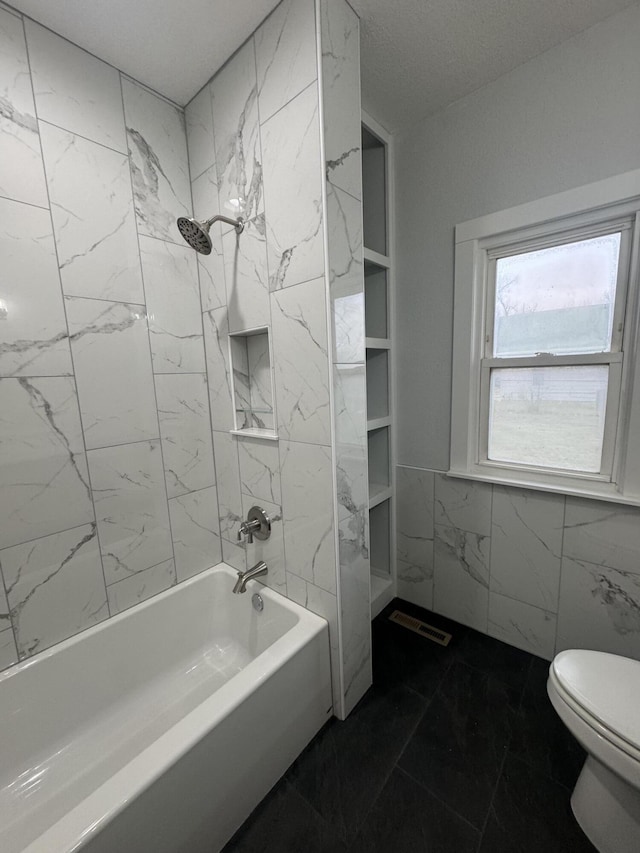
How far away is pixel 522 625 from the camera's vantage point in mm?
1596

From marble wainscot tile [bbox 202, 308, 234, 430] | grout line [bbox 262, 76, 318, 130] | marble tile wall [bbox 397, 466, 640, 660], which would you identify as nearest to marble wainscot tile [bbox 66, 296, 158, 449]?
marble wainscot tile [bbox 202, 308, 234, 430]

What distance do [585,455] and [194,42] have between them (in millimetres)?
2176

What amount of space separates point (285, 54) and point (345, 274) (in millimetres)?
723

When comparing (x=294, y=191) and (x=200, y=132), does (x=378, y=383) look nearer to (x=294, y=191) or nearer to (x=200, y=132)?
(x=294, y=191)

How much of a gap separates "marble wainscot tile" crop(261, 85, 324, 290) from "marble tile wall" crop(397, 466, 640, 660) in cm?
122

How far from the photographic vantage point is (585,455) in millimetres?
1407

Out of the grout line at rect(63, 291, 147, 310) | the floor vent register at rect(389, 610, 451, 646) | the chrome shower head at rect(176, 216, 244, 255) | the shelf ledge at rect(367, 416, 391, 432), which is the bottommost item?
the floor vent register at rect(389, 610, 451, 646)

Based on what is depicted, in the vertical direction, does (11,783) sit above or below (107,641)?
below

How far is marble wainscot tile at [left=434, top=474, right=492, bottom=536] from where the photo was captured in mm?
1629

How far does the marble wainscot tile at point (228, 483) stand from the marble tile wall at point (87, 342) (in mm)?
145

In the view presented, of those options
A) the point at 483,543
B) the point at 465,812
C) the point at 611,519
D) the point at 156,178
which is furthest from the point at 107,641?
the point at 611,519

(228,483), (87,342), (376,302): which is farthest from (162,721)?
(376,302)

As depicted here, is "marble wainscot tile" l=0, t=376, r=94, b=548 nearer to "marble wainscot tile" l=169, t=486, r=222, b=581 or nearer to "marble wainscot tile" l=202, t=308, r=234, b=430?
"marble wainscot tile" l=169, t=486, r=222, b=581

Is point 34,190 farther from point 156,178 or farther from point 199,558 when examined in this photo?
point 199,558
